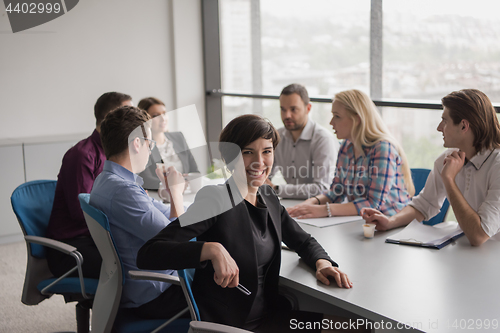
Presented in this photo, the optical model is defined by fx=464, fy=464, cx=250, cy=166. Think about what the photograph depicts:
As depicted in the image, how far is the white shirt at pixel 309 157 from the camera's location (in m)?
3.14

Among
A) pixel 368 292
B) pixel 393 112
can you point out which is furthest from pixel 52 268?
pixel 393 112

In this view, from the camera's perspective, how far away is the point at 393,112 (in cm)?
437

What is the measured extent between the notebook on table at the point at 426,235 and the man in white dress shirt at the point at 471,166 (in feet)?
0.27

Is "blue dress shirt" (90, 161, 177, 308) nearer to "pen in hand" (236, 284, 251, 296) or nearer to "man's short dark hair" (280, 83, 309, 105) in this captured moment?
"pen in hand" (236, 284, 251, 296)

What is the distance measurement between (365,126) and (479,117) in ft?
2.20

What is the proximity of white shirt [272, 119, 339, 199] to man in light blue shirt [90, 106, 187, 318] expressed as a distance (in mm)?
1412

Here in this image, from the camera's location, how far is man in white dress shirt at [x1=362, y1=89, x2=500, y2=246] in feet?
6.17

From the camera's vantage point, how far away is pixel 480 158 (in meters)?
1.99

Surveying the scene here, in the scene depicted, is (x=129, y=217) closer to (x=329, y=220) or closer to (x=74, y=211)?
(x=74, y=211)

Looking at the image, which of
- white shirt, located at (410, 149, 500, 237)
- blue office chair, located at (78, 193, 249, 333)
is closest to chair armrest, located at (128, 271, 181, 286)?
blue office chair, located at (78, 193, 249, 333)

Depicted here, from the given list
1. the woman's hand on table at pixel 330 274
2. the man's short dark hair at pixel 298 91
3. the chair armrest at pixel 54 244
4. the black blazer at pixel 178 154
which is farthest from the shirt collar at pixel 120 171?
the man's short dark hair at pixel 298 91

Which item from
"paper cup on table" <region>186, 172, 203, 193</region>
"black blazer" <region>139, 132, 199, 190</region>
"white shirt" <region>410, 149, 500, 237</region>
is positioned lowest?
"white shirt" <region>410, 149, 500, 237</region>

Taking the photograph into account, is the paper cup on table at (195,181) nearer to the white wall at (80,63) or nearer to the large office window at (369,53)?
the large office window at (369,53)

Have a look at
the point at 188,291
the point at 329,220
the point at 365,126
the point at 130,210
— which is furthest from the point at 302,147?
the point at 188,291
